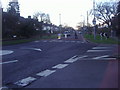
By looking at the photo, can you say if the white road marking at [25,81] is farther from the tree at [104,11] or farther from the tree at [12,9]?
the tree at [104,11]

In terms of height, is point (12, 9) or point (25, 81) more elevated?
point (12, 9)

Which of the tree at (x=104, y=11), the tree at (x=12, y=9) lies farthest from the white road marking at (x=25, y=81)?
the tree at (x=104, y=11)

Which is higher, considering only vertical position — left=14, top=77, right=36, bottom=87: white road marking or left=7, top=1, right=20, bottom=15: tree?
left=7, top=1, right=20, bottom=15: tree

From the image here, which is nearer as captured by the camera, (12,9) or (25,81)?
(25,81)

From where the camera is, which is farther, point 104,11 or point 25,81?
point 104,11

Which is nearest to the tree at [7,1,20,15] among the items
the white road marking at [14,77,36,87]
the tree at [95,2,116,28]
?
the tree at [95,2,116,28]

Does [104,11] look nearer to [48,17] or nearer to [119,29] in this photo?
[119,29]

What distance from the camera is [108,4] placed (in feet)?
225

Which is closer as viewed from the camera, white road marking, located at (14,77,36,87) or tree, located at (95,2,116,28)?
white road marking, located at (14,77,36,87)

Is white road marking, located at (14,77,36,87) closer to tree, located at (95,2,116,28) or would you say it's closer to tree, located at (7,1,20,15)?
tree, located at (7,1,20,15)

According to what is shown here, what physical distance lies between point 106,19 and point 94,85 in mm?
66605

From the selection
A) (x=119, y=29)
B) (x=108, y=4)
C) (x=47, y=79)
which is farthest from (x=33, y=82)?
(x=108, y=4)

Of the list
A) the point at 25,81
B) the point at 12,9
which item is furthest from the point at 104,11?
the point at 25,81

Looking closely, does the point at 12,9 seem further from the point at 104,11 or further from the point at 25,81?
the point at 25,81
